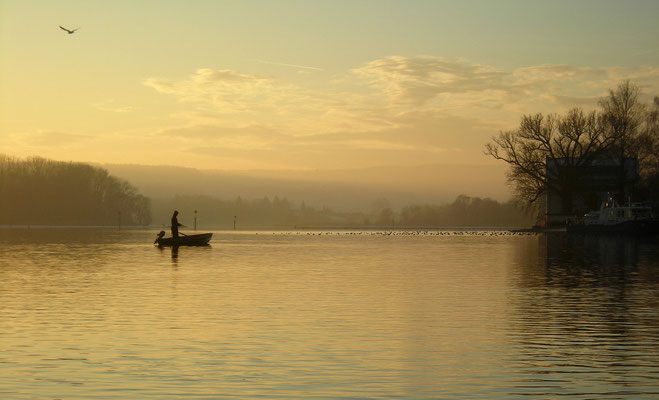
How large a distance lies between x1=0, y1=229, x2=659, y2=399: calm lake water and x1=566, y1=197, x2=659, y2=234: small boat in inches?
2770

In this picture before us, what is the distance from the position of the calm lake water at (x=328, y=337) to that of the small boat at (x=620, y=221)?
231ft

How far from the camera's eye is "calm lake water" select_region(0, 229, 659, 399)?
13609 mm

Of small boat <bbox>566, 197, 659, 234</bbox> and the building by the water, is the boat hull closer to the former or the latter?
small boat <bbox>566, 197, 659, 234</bbox>

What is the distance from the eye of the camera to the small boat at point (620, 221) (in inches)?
4055

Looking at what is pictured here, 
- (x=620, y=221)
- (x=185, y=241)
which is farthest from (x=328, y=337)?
(x=620, y=221)

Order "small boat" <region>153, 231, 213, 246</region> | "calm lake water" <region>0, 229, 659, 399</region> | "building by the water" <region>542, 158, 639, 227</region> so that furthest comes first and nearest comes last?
"building by the water" <region>542, 158, 639, 227</region>, "small boat" <region>153, 231, 213, 246</region>, "calm lake water" <region>0, 229, 659, 399</region>

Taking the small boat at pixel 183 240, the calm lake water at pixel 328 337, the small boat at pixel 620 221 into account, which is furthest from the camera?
the small boat at pixel 620 221

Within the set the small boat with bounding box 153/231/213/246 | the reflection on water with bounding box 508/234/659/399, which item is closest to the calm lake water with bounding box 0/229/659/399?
the reflection on water with bounding box 508/234/659/399

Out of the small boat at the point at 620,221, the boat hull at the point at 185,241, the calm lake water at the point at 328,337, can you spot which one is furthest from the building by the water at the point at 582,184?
the calm lake water at the point at 328,337

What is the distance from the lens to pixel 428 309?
24406mm

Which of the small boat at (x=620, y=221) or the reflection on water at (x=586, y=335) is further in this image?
the small boat at (x=620, y=221)

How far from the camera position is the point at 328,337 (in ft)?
62.1

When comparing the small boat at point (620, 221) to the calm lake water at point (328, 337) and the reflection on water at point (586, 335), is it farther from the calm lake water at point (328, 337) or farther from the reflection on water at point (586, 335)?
the calm lake water at point (328, 337)

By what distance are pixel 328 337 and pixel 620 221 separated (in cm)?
9790
